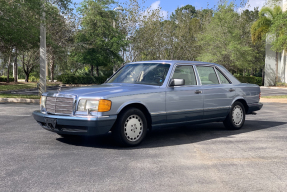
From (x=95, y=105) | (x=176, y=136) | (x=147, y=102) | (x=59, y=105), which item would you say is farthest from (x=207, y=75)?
(x=59, y=105)

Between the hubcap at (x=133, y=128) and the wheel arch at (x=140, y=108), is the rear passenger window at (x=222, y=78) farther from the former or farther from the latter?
the hubcap at (x=133, y=128)

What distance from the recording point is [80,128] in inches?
243

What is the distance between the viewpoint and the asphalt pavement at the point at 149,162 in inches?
173

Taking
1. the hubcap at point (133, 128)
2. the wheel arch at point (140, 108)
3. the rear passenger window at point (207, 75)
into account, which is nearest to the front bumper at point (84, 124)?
the wheel arch at point (140, 108)

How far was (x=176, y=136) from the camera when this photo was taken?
7.98 meters

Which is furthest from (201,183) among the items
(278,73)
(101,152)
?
(278,73)

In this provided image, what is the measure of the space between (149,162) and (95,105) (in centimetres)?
145

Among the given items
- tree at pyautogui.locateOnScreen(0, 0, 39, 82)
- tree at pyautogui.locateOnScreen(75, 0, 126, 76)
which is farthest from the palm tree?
tree at pyautogui.locateOnScreen(0, 0, 39, 82)

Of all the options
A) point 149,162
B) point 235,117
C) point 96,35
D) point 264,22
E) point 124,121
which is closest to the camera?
point 149,162

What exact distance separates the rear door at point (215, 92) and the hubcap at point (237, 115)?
0.35 meters

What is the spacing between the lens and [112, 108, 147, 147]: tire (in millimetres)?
6324

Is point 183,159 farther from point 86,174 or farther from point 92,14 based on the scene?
point 92,14

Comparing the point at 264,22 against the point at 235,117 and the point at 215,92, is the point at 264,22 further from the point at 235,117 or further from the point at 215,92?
the point at 215,92

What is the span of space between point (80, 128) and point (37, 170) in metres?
1.36
